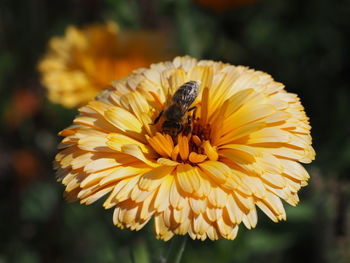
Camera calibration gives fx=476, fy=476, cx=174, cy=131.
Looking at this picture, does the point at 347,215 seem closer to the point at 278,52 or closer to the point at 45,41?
the point at 278,52

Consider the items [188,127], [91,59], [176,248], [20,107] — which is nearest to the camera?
[176,248]

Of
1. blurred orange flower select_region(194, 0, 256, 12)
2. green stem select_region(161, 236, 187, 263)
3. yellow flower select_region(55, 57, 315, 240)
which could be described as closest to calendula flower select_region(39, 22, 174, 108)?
blurred orange flower select_region(194, 0, 256, 12)

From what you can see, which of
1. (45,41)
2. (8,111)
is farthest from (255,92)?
(45,41)

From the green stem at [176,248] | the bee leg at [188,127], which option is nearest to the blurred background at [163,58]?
the green stem at [176,248]

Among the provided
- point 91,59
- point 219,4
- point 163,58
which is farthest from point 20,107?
point 219,4

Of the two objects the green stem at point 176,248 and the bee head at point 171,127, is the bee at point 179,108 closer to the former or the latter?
the bee head at point 171,127

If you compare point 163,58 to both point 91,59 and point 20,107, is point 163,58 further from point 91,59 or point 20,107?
point 20,107
